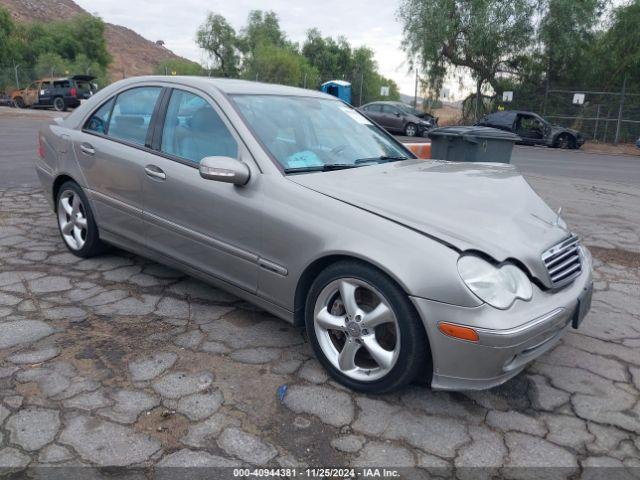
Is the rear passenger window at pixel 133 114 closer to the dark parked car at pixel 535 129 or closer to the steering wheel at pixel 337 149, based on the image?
the steering wheel at pixel 337 149

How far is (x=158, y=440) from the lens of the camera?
2.36 metres

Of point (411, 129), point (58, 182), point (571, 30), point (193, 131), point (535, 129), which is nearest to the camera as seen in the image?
point (193, 131)

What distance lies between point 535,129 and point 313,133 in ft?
60.4

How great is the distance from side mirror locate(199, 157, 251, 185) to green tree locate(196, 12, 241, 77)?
47.0 m

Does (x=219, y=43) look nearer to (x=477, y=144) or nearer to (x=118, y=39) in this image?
(x=477, y=144)

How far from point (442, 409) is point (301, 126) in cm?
193

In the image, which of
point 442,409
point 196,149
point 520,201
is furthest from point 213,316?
point 520,201

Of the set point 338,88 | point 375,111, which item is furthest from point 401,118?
point 338,88

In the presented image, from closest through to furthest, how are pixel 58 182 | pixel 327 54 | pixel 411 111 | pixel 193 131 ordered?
pixel 193 131 → pixel 58 182 → pixel 411 111 → pixel 327 54

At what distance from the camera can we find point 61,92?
2600 cm

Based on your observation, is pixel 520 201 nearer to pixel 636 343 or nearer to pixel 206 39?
pixel 636 343

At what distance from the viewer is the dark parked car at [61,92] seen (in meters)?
25.7

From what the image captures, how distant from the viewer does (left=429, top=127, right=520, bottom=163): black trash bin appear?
614cm

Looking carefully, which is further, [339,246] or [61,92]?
[61,92]
